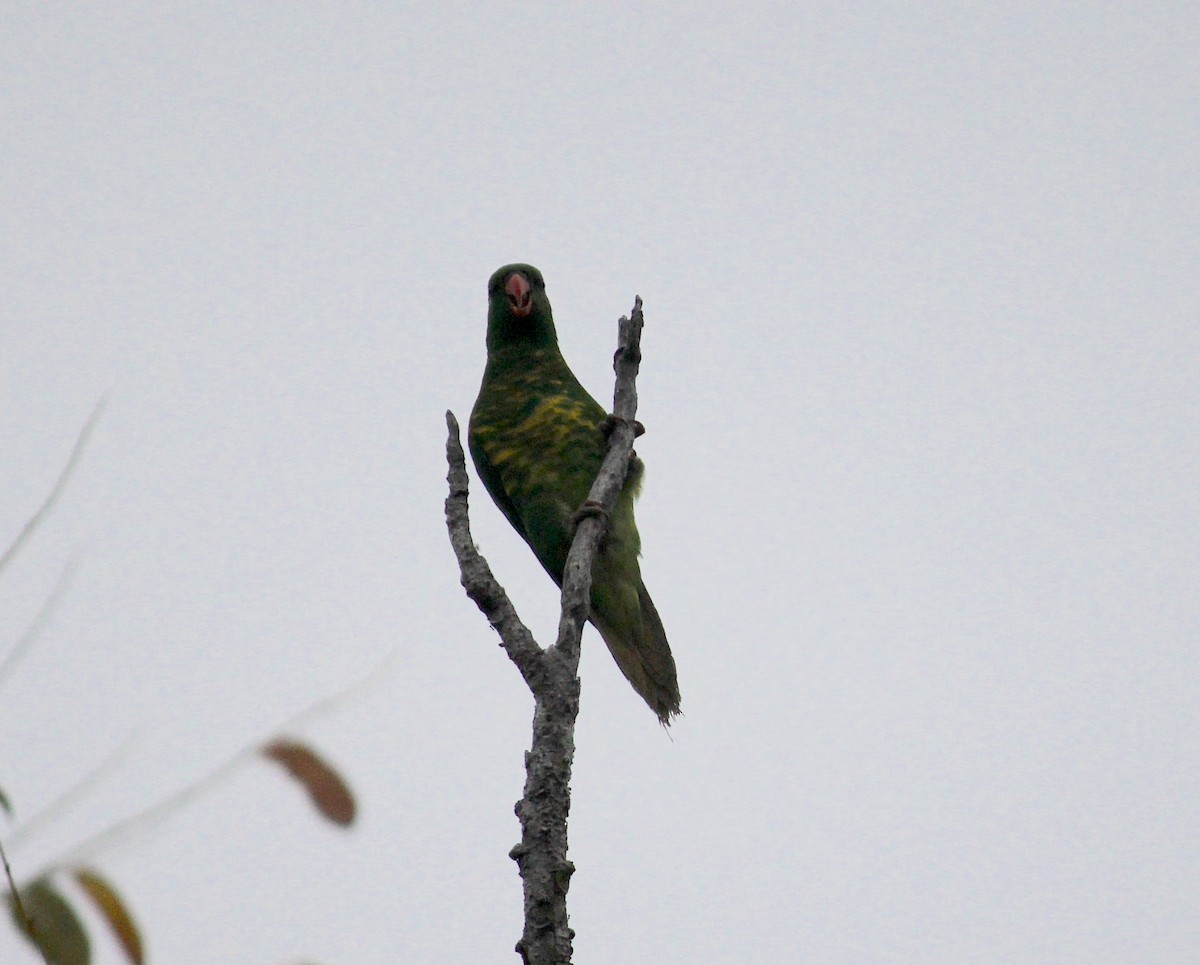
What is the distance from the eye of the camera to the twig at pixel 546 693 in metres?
2.65

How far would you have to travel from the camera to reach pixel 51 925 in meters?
1.00

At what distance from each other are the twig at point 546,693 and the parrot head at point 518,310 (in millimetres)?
1688

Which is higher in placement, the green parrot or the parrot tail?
the green parrot

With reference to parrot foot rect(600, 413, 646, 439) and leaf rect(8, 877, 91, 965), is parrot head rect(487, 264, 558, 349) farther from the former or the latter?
leaf rect(8, 877, 91, 965)

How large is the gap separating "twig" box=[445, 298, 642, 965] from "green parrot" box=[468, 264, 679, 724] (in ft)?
3.33

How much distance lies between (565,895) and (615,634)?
225cm

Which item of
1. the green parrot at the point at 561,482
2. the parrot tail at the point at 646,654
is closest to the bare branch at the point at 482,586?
the green parrot at the point at 561,482

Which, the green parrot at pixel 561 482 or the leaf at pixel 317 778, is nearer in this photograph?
the leaf at pixel 317 778

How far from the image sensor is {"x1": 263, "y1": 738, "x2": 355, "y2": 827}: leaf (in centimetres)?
107

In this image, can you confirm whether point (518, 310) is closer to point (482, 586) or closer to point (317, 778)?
point (482, 586)

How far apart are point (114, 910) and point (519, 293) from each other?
15.1ft

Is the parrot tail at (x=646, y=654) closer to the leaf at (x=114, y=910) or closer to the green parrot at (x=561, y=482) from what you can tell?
the green parrot at (x=561, y=482)

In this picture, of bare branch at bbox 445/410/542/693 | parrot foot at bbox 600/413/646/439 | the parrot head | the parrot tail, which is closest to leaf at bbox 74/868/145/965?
bare branch at bbox 445/410/542/693

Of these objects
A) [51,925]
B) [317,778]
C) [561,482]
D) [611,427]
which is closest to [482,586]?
[611,427]
